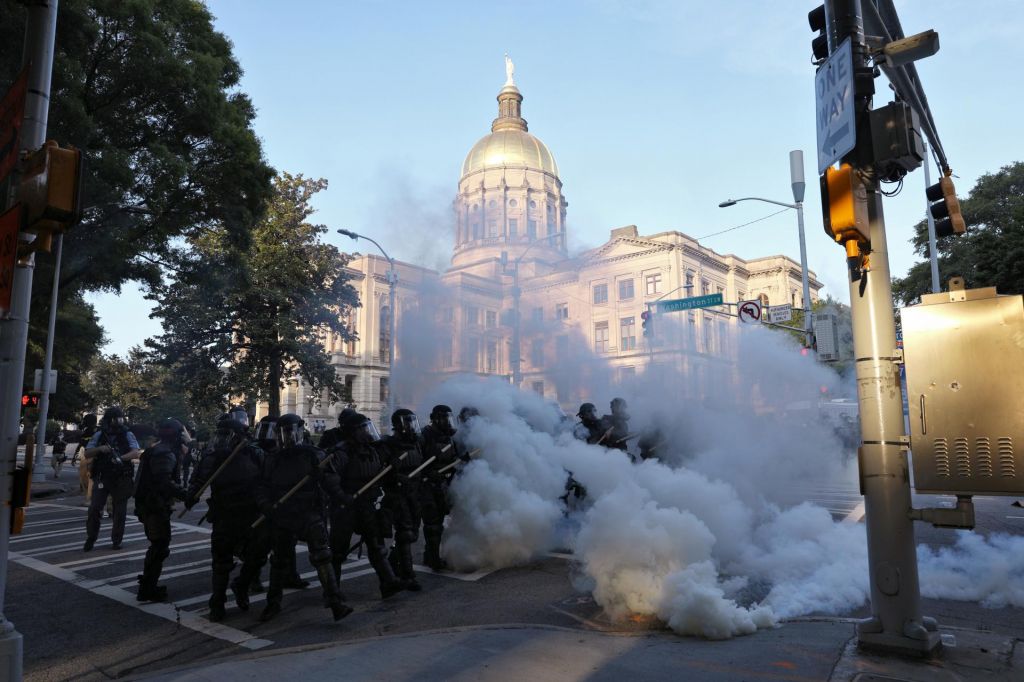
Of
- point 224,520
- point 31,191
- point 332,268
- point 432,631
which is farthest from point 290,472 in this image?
point 332,268

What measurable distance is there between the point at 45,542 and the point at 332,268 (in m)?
17.1

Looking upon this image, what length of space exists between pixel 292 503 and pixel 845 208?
526cm

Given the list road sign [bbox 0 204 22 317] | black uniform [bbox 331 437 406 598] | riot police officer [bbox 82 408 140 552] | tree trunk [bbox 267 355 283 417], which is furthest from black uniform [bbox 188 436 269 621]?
tree trunk [bbox 267 355 283 417]

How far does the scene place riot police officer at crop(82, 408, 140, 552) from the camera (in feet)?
31.3

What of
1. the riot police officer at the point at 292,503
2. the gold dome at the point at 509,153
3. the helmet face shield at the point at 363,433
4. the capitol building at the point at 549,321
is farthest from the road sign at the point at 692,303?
the gold dome at the point at 509,153

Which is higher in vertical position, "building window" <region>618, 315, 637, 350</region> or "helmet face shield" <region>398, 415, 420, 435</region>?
"building window" <region>618, 315, 637, 350</region>

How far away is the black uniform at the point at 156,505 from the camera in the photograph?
682 centimetres

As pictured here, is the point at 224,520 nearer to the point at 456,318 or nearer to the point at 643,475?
the point at 643,475

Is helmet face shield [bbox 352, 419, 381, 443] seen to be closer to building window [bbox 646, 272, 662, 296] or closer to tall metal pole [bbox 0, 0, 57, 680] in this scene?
tall metal pole [bbox 0, 0, 57, 680]

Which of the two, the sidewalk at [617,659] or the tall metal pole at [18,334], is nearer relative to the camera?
the tall metal pole at [18,334]

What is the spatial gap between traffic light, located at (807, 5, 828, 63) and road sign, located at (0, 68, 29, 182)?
560 centimetres

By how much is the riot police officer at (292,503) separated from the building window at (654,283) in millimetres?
21335

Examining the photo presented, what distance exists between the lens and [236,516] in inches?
257

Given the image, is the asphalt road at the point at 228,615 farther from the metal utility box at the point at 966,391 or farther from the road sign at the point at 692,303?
the road sign at the point at 692,303
